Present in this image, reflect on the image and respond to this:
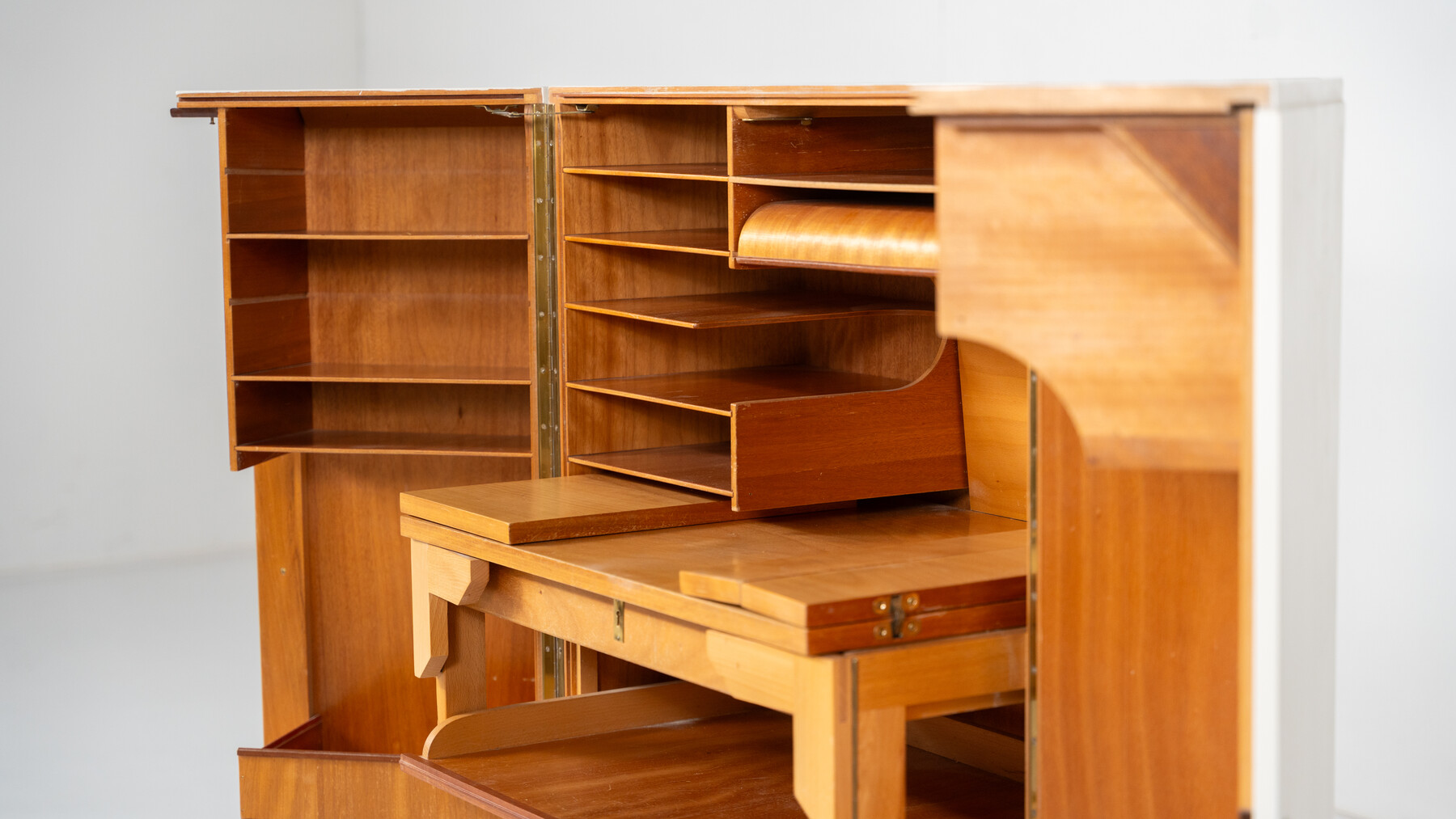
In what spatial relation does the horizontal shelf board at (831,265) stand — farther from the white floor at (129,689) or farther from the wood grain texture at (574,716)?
the white floor at (129,689)

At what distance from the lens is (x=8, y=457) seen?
6949mm

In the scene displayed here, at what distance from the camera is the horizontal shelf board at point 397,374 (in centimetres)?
410

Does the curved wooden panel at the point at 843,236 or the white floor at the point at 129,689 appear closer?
the curved wooden panel at the point at 843,236

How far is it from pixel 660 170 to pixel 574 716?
51.5 inches

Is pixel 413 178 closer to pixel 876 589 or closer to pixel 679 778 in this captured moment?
pixel 679 778

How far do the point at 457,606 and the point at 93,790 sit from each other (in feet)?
5.50

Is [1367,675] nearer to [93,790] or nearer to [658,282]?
[658,282]

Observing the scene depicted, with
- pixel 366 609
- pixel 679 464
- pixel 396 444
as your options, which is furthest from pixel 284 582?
pixel 679 464

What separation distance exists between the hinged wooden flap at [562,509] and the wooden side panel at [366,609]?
3.11 ft

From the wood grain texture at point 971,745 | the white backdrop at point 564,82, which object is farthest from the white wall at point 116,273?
the wood grain texture at point 971,745

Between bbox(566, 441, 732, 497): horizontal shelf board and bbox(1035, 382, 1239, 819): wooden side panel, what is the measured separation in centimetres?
104

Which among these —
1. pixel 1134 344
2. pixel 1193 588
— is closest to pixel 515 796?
pixel 1193 588

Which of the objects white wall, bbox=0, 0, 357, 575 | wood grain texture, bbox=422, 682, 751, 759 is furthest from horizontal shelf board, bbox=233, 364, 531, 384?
white wall, bbox=0, 0, 357, 575

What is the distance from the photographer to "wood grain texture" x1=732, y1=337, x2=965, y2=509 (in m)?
3.18
